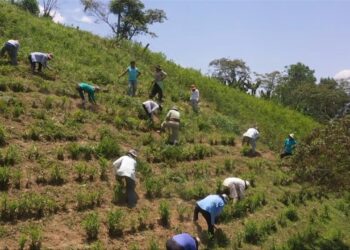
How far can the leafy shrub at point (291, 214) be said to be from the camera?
1398 centimetres

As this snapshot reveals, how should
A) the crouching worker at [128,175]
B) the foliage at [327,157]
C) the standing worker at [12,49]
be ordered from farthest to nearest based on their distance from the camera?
the standing worker at [12,49]
the foliage at [327,157]
the crouching worker at [128,175]

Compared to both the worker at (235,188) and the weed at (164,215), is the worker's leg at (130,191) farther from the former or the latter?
the worker at (235,188)

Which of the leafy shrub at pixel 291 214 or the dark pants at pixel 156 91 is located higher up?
the dark pants at pixel 156 91

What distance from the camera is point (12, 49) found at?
17.2 meters

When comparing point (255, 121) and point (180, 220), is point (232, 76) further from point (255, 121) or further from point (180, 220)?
point (180, 220)

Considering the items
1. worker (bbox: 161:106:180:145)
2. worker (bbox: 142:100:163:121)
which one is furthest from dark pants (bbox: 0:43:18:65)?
worker (bbox: 161:106:180:145)

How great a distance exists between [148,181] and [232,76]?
157 ft

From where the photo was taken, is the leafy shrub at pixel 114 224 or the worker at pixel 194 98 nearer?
the leafy shrub at pixel 114 224

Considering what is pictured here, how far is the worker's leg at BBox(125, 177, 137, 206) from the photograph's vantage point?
1160 centimetres

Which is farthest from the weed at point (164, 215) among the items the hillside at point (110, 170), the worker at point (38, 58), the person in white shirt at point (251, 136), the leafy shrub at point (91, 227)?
the worker at point (38, 58)

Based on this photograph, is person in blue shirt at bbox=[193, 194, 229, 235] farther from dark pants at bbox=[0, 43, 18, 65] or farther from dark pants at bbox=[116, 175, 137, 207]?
dark pants at bbox=[0, 43, 18, 65]

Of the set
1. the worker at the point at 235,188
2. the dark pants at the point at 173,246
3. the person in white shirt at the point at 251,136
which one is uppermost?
the person in white shirt at the point at 251,136

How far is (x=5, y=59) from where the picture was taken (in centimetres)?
1775

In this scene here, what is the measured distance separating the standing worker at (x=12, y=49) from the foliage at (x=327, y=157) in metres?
10.4
